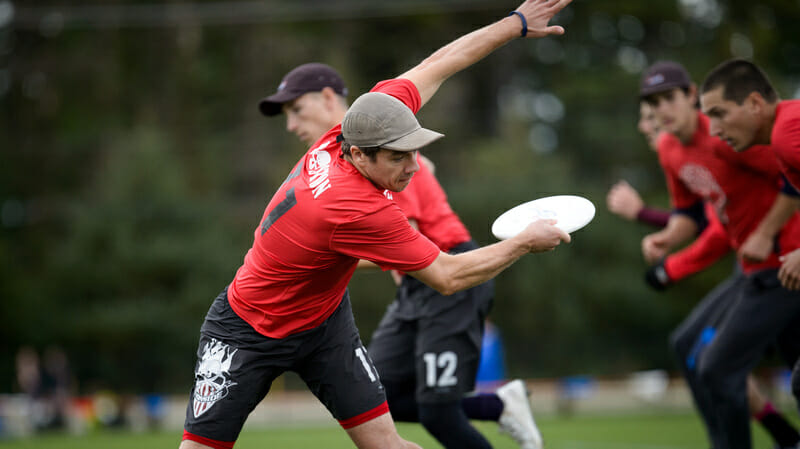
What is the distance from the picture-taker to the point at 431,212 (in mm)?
5707

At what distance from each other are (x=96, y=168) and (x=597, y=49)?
60.3 feet

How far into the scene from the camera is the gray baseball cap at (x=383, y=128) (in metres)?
4.07

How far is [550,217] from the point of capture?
4.48 meters

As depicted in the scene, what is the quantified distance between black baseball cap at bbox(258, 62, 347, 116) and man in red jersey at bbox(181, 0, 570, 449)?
960 millimetres

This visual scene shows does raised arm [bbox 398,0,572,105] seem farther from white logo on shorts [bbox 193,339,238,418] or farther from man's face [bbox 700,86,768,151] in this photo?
white logo on shorts [bbox 193,339,238,418]

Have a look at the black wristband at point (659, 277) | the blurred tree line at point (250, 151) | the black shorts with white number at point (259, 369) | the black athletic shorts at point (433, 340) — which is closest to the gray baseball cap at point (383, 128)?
the black shorts with white number at point (259, 369)

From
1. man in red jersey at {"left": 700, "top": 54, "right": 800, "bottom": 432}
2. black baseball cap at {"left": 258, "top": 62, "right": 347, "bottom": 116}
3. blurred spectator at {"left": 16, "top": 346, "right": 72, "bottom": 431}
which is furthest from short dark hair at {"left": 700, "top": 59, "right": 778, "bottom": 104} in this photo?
blurred spectator at {"left": 16, "top": 346, "right": 72, "bottom": 431}

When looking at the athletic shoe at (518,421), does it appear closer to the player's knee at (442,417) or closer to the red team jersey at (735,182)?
the player's knee at (442,417)

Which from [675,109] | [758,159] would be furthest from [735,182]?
[675,109]

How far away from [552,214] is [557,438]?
7803mm

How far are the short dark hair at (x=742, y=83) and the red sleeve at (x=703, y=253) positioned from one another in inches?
58.0

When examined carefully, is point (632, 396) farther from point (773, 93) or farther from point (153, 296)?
point (773, 93)

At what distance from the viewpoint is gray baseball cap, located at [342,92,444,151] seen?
13.4ft

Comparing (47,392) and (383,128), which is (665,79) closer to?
(383,128)
